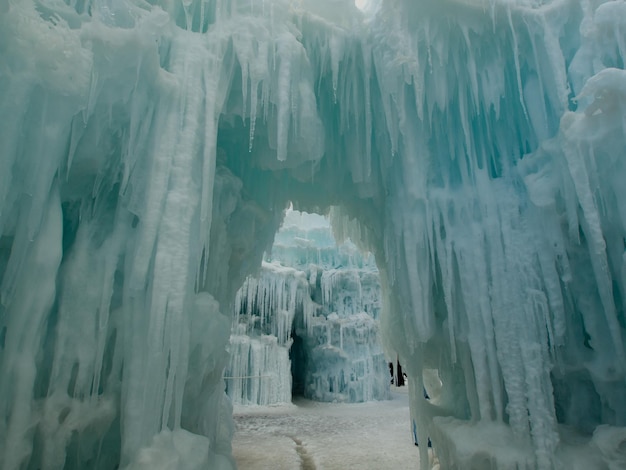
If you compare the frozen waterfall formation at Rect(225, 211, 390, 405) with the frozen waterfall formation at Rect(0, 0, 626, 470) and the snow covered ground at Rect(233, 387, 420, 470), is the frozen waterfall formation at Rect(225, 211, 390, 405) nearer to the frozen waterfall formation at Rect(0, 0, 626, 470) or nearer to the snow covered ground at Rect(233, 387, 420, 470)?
the snow covered ground at Rect(233, 387, 420, 470)

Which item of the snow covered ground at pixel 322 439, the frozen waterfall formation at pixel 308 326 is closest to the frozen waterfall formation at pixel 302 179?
the snow covered ground at pixel 322 439

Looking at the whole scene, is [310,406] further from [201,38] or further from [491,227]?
[201,38]

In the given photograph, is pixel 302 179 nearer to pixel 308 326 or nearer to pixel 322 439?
pixel 322 439

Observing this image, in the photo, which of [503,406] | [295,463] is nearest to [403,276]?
[503,406]

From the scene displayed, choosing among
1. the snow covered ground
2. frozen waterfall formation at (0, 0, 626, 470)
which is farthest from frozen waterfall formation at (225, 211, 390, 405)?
frozen waterfall formation at (0, 0, 626, 470)

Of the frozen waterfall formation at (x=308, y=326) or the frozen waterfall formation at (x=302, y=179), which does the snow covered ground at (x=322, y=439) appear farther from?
the frozen waterfall formation at (x=308, y=326)

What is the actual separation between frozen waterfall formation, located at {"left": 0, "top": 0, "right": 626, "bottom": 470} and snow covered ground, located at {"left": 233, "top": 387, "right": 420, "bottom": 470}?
1.70m

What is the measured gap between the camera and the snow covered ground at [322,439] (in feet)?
27.7

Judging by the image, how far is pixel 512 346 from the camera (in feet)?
18.4

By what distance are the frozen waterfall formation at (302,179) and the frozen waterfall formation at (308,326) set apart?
38.7 ft

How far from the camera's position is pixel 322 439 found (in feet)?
36.9

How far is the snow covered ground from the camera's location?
8453mm

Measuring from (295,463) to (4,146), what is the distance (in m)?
7.70

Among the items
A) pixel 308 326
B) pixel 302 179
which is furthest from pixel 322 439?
pixel 308 326
